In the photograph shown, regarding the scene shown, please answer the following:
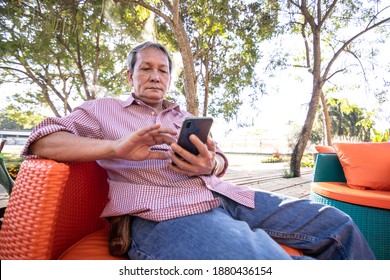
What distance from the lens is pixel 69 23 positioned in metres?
5.96

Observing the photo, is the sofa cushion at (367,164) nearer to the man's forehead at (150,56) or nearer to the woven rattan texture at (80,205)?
the man's forehead at (150,56)

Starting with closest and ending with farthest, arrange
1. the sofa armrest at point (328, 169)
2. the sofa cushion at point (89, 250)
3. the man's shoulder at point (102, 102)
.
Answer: the sofa cushion at point (89, 250) < the man's shoulder at point (102, 102) < the sofa armrest at point (328, 169)

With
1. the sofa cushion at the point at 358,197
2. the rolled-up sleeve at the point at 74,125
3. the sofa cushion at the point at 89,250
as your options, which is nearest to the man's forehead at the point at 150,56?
the rolled-up sleeve at the point at 74,125

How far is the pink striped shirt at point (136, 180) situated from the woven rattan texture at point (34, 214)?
0.76 feet

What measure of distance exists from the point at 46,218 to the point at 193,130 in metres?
0.64

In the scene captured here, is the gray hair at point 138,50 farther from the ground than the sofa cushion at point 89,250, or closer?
farther from the ground

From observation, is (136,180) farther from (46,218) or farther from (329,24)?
(329,24)

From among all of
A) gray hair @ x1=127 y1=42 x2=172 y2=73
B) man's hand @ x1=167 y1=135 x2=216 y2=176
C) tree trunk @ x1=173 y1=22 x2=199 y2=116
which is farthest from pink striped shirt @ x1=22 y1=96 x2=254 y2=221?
tree trunk @ x1=173 y1=22 x2=199 y2=116

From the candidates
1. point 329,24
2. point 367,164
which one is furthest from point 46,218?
point 329,24

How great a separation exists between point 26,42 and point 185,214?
22.0 ft

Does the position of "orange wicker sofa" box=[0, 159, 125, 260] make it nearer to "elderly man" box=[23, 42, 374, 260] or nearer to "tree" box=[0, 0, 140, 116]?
"elderly man" box=[23, 42, 374, 260]

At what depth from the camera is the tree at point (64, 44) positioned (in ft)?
16.7

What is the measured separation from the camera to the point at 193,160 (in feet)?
3.59

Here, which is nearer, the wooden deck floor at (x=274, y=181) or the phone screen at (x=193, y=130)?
the phone screen at (x=193, y=130)
